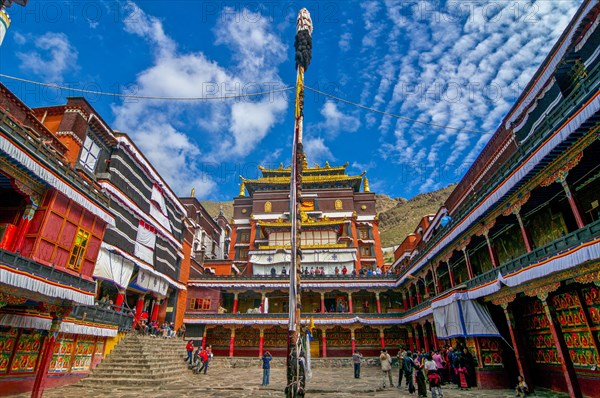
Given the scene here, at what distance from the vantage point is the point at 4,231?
11.6m

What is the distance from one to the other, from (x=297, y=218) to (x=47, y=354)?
1039 cm

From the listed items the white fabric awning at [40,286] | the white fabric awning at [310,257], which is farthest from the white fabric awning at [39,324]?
the white fabric awning at [310,257]

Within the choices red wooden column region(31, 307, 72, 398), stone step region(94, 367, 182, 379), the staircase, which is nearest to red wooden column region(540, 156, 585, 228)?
red wooden column region(31, 307, 72, 398)

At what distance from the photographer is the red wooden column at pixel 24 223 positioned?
453 inches

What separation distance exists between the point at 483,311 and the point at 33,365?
19.2 metres

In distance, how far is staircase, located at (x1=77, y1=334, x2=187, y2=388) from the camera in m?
15.2

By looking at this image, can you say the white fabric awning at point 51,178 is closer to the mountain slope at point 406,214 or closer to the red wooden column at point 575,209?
the red wooden column at point 575,209

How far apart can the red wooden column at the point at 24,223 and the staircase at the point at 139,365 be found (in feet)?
24.5

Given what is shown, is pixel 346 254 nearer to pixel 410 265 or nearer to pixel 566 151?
pixel 410 265

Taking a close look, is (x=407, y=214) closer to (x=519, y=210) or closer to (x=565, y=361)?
(x=519, y=210)

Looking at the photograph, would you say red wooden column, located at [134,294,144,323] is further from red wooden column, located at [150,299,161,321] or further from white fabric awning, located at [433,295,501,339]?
white fabric awning, located at [433,295,501,339]

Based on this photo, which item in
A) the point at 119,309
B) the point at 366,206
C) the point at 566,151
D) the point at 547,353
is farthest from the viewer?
the point at 366,206

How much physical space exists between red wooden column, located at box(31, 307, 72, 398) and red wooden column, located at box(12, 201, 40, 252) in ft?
8.63

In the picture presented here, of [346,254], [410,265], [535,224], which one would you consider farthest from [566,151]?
[346,254]
